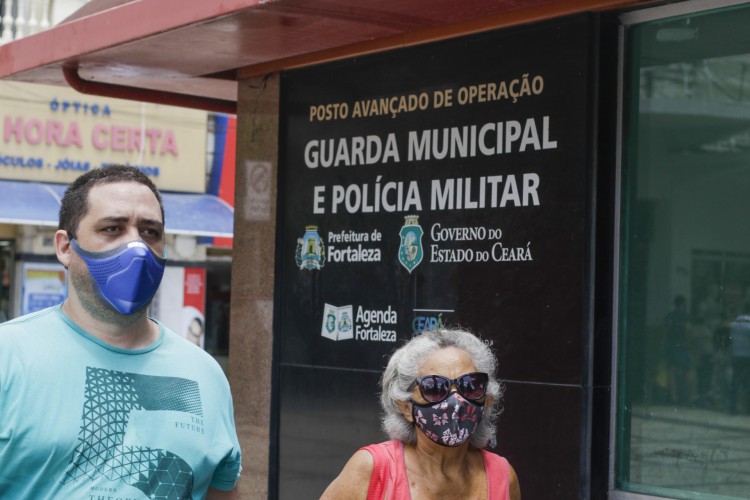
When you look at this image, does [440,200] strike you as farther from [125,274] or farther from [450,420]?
[125,274]

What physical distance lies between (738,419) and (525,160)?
60.1 inches

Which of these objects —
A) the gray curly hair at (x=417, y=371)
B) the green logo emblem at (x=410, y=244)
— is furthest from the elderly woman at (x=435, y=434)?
the green logo emblem at (x=410, y=244)

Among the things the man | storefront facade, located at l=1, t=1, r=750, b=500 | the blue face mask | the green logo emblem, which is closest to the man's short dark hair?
the man

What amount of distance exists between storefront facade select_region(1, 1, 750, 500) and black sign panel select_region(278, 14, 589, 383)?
0.01 metres

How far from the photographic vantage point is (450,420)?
3.38m

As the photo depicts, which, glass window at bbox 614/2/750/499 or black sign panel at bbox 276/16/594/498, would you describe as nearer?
glass window at bbox 614/2/750/499

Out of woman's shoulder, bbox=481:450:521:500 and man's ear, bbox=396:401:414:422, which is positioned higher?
man's ear, bbox=396:401:414:422

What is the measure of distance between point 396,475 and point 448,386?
300mm

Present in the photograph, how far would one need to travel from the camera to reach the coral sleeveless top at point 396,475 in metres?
3.38

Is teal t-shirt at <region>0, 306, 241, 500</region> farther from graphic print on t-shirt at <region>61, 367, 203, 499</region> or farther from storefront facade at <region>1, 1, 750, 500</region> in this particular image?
storefront facade at <region>1, 1, 750, 500</region>

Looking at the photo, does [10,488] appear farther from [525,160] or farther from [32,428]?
[525,160]

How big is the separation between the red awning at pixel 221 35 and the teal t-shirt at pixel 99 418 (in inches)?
105

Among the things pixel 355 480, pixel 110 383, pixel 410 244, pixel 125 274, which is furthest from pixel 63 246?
pixel 410 244

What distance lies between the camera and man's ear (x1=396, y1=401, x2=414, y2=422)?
3510mm
